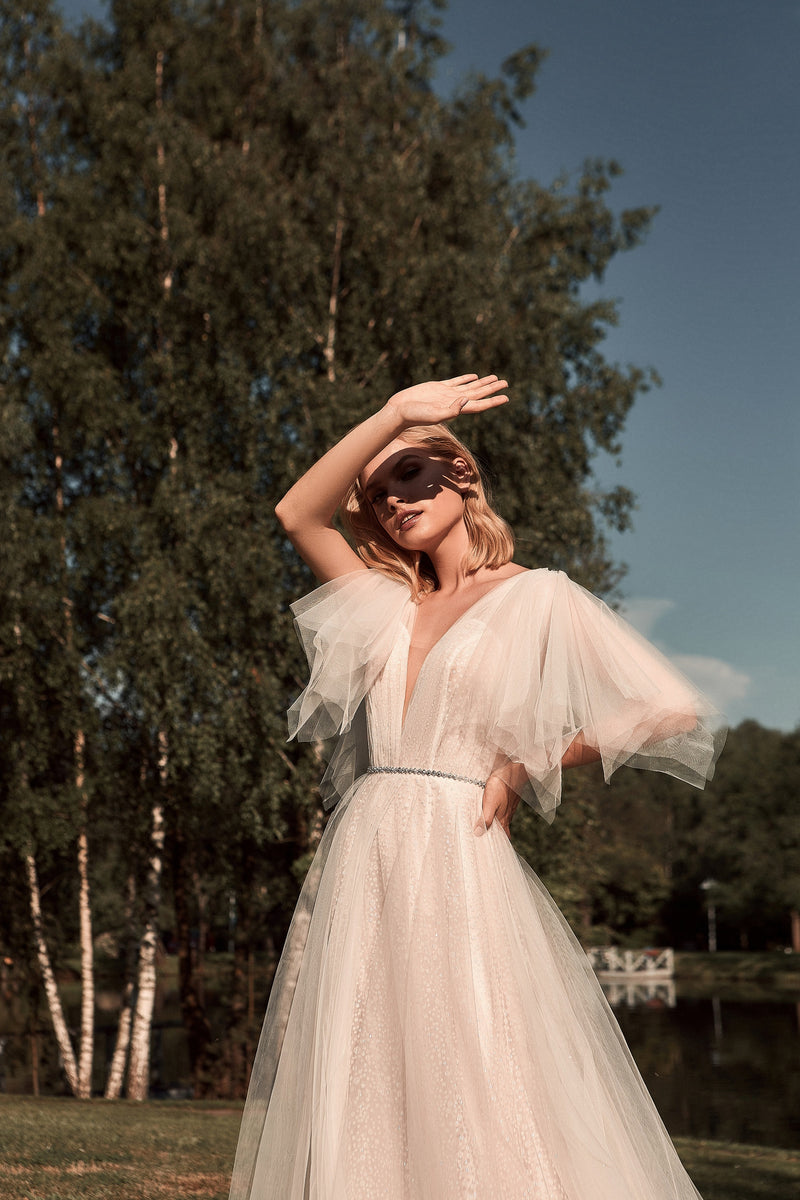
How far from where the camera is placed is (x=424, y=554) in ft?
11.0

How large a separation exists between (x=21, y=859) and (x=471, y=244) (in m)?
11.3

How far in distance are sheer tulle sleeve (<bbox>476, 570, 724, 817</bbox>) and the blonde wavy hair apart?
1.26ft

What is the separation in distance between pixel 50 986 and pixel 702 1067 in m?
11.4

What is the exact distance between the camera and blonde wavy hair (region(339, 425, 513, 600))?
312 cm

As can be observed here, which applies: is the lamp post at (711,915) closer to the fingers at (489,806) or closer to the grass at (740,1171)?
the grass at (740,1171)

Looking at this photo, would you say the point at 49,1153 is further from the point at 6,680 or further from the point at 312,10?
the point at 312,10

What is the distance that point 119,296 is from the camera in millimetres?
15625

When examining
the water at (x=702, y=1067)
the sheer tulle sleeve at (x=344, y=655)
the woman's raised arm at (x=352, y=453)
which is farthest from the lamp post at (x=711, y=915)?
the woman's raised arm at (x=352, y=453)

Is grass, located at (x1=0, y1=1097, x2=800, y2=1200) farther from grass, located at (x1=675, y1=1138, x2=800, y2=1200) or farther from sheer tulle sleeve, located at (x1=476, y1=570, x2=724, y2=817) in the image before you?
sheer tulle sleeve, located at (x1=476, y1=570, x2=724, y2=817)

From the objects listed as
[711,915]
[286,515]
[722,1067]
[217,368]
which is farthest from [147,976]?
[711,915]

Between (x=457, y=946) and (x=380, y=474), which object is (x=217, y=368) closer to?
(x=380, y=474)

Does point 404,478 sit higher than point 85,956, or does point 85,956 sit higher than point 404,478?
point 404,478

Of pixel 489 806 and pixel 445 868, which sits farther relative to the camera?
pixel 489 806

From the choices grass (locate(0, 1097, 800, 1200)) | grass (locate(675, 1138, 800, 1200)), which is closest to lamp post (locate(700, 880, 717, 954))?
grass (locate(675, 1138, 800, 1200))
